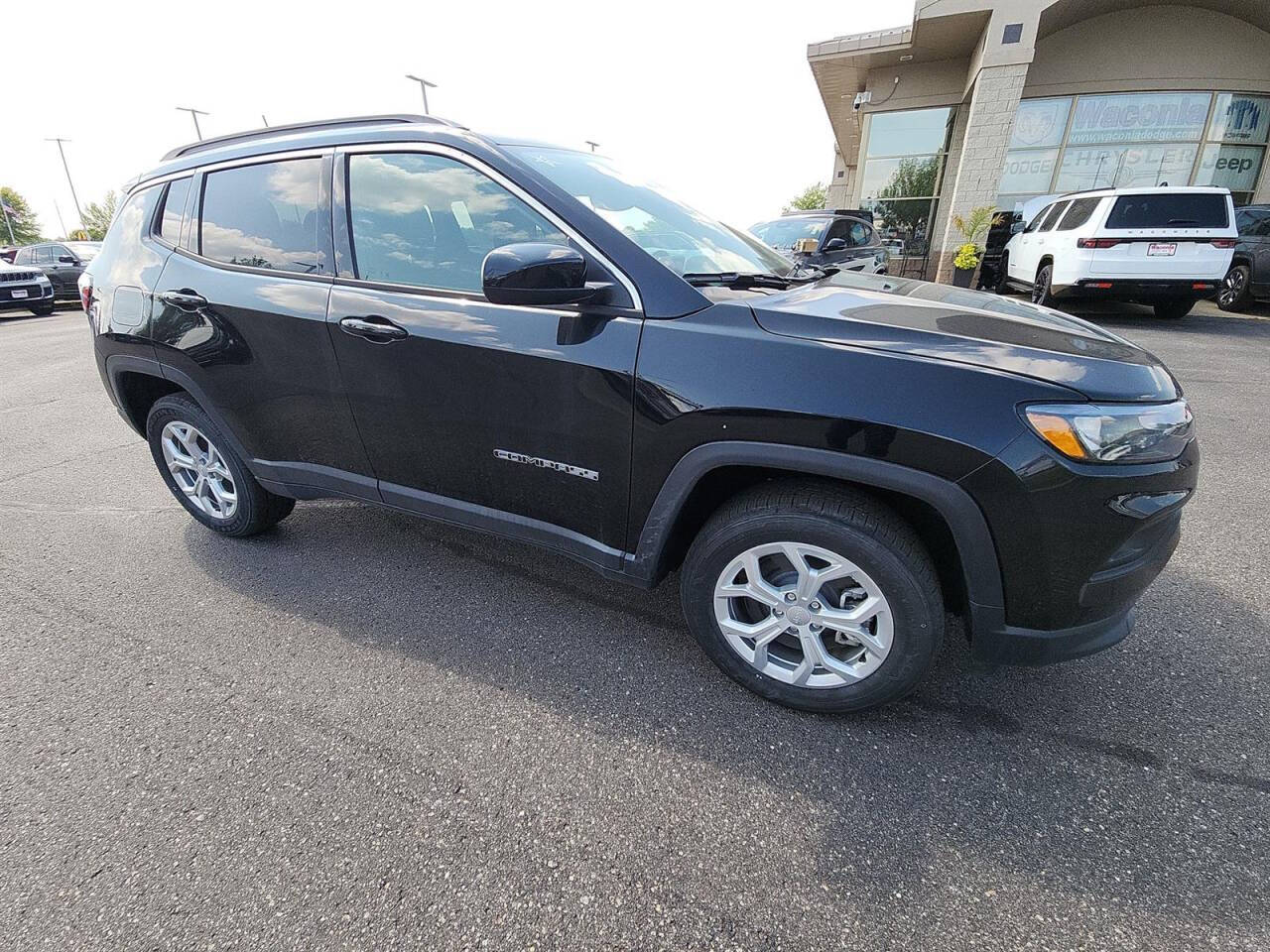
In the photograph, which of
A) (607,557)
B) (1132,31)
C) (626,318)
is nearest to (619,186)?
(626,318)

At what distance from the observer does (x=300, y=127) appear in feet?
8.27

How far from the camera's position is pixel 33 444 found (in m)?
4.73

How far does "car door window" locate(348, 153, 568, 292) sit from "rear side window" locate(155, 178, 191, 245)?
109cm

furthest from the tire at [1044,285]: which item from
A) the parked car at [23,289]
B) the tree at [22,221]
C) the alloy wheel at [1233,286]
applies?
the tree at [22,221]

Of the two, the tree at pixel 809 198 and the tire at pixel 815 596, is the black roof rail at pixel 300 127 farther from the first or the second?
the tree at pixel 809 198

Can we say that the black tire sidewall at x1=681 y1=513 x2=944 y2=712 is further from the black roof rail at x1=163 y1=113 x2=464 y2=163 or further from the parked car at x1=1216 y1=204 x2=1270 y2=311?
the parked car at x1=1216 y1=204 x2=1270 y2=311

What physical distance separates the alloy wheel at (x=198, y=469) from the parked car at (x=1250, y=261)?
12551 millimetres

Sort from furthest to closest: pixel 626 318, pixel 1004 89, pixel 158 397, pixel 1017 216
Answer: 1. pixel 1017 216
2. pixel 1004 89
3. pixel 158 397
4. pixel 626 318

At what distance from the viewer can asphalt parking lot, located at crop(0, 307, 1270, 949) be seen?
1426mm

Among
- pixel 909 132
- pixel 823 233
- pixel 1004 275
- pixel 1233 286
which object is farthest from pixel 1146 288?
pixel 909 132

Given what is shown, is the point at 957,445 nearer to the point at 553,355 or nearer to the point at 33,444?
the point at 553,355

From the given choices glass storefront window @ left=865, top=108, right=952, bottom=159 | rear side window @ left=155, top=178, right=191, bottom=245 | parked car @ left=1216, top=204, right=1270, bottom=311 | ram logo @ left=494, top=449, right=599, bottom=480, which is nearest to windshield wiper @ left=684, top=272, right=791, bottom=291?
ram logo @ left=494, top=449, right=599, bottom=480

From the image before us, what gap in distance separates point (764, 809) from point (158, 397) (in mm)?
3458

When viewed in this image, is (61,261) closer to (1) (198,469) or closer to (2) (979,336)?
(1) (198,469)
